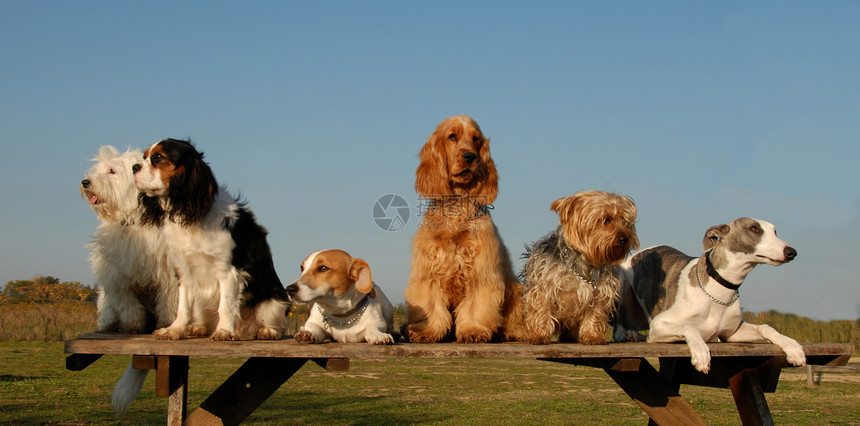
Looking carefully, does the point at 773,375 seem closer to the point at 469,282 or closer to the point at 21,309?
the point at 469,282

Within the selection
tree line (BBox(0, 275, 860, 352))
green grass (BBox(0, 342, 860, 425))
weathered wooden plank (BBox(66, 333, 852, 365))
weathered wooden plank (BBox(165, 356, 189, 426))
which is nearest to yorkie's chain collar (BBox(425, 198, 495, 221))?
weathered wooden plank (BBox(66, 333, 852, 365))

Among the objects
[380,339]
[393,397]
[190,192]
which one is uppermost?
[190,192]

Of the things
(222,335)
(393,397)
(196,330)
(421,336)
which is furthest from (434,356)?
(393,397)

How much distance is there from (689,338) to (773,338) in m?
0.78

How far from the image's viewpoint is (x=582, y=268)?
4848 mm

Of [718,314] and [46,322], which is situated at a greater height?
[718,314]

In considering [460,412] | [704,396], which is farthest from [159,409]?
[704,396]

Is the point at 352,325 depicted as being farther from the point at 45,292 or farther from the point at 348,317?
the point at 45,292

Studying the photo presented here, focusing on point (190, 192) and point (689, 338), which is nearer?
point (190, 192)

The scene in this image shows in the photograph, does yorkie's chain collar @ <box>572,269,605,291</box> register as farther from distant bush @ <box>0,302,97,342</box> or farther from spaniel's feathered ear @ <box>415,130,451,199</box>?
distant bush @ <box>0,302,97,342</box>

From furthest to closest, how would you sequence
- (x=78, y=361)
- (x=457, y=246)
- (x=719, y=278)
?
(x=457, y=246) < (x=719, y=278) < (x=78, y=361)

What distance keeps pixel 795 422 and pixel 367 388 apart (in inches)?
→ 423

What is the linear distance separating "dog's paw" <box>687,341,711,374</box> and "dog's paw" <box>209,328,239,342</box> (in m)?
3.24

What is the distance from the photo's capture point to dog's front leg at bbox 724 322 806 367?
4781 millimetres
